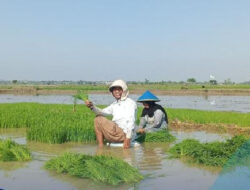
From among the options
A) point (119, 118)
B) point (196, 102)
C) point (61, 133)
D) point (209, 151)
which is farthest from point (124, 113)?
point (196, 102)

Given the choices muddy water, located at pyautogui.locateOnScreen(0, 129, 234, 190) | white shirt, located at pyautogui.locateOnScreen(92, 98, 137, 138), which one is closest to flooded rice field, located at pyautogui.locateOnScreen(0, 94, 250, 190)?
muddy water, located at pyautogui.locateOnScreen(0, 129, 234, 190)

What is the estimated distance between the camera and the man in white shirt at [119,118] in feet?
20.5

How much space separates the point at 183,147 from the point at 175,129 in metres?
4.06

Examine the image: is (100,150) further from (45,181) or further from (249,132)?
(249,132)

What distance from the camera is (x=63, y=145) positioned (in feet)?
22.8

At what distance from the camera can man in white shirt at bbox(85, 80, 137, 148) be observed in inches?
246

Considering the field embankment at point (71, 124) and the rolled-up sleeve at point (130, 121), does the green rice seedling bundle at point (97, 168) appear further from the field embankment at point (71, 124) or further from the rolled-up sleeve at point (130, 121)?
the field embankment at point (71, 124)

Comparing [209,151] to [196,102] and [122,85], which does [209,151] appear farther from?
[196,102]

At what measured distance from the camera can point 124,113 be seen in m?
6.32

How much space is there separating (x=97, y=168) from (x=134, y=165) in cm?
96

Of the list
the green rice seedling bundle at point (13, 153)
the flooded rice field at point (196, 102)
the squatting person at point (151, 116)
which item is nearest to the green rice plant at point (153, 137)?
the squatting person at point (151, 116)

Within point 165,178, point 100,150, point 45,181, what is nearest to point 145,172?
point 165,178

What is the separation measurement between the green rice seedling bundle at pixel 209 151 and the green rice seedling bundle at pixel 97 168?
133 cm

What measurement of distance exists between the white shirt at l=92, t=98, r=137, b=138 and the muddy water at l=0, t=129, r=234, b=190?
0.40 meters
